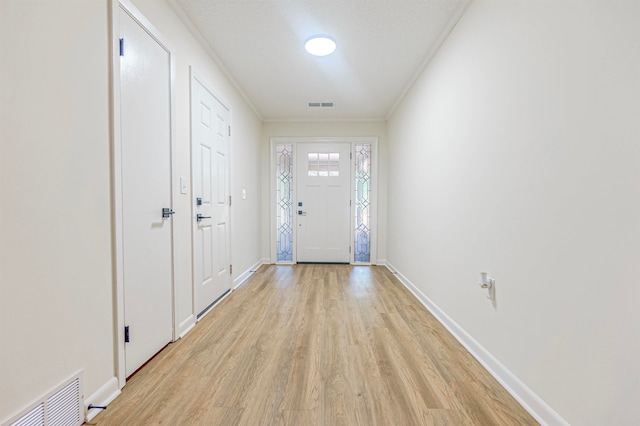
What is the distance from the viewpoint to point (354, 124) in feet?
15.2

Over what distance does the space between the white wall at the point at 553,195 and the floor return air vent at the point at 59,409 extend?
199 centimetres

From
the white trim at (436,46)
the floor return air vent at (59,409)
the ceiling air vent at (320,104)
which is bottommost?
the floor return air vent at (59,409)

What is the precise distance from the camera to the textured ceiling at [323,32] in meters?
2.05

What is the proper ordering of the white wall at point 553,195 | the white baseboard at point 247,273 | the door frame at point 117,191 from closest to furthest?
the white wall at point 553,195 < the door frame at point 117,191 < the white baseboard at point 247,273

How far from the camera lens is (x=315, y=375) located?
157 centimetres

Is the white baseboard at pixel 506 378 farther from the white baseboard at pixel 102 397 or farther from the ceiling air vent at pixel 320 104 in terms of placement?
the ceiling air vent at pixel 320 104

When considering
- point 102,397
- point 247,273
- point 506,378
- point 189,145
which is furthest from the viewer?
point 247,273

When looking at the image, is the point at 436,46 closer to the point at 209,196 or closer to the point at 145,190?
the point at 209,196

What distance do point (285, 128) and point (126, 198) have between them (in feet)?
11.4

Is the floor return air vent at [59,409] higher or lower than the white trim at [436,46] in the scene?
lower

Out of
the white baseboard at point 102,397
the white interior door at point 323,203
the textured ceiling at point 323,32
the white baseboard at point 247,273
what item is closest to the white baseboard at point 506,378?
the white baseboard at point 102,397

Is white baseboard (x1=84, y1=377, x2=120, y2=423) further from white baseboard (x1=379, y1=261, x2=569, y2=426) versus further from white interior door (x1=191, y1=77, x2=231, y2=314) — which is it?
white baseboard (x1=379, y1=261, x2=569, y2=426)

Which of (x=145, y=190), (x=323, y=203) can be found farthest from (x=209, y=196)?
(x=323, y=203)

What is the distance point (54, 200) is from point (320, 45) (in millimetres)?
2248
